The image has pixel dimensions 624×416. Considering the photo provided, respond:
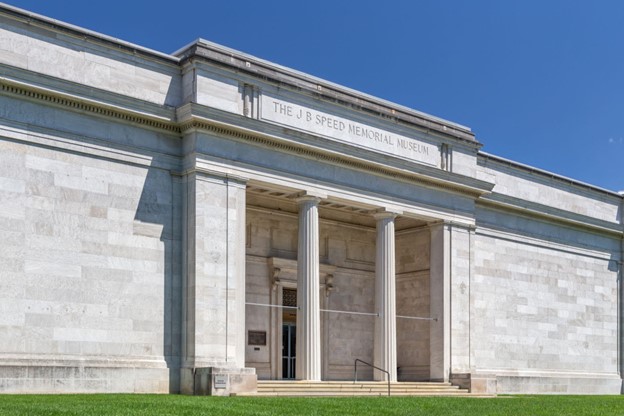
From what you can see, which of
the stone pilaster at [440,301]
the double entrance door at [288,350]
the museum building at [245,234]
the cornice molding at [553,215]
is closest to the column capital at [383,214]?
the museum building at [245,234]

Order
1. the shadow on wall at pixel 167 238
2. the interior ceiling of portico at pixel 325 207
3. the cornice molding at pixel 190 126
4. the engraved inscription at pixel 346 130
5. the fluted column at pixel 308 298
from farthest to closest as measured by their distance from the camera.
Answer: the interior ceiling of portico at pixel 325 207, the engraved inscription at pixel 346 130, the fluted column at pixel 308 298, the shadow on wall at pixel 167 238, the cornice molding at pixel 190 126

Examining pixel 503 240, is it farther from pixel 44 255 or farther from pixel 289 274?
pixel 44 255

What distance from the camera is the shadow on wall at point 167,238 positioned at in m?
28.7

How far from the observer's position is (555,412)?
23297 millimetres

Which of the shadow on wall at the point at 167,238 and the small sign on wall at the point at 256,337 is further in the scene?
the small sign on wall at the point at 256,337

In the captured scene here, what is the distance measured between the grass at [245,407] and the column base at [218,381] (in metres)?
1.72

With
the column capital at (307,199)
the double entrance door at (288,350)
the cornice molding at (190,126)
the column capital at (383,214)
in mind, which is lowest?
the double entrance door at (288,350)

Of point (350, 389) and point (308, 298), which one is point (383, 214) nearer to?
point (308, 298)

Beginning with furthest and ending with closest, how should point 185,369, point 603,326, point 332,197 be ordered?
point 603,326
point 332,197
point 185,369

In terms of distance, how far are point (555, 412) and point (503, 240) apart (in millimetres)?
18694

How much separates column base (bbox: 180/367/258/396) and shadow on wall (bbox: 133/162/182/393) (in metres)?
0.76

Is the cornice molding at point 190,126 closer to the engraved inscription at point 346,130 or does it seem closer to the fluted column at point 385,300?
the engraved inscription at point 346,130

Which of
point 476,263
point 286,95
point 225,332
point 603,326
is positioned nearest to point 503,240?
point 476,263

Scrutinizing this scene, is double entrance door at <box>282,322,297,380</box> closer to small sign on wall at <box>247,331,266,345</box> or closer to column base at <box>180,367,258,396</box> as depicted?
small sign on wall at <box>247,331,266,345</box>
